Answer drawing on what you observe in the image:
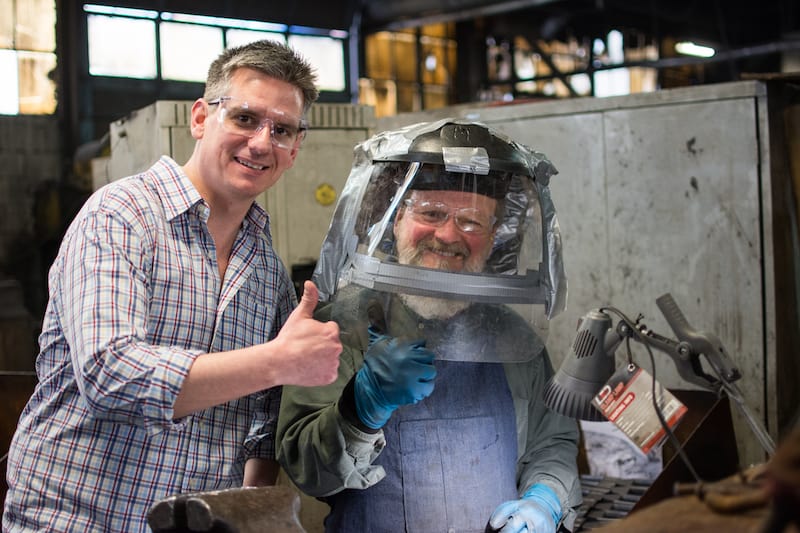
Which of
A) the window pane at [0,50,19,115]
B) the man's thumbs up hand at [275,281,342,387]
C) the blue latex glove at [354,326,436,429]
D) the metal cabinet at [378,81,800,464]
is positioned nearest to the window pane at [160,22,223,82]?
the window pane at [0,50,19,115]

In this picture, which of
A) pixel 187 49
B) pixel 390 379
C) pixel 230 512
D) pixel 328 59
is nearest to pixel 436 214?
pixel 390 379

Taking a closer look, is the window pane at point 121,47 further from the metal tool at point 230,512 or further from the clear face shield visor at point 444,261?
the metal tool at point 230,512

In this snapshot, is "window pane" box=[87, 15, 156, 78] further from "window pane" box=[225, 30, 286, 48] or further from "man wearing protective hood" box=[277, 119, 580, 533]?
"man wearing protective hood" box=[277, 119, 580, 533]

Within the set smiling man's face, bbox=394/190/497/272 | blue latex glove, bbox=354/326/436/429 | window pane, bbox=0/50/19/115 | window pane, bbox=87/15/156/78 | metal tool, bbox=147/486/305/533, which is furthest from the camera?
window pane, bbox=87/15/156/78

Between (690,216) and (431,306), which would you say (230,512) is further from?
(690,216)

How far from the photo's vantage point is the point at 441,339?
203cm

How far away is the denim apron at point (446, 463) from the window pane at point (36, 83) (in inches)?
169

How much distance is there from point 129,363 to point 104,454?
318 millimetres

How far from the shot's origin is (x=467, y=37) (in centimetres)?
932

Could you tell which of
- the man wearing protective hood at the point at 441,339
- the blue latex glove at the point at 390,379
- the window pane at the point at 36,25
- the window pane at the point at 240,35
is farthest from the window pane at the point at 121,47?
the blue latex glove at the point at 390,379

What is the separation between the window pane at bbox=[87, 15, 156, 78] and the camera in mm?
5957

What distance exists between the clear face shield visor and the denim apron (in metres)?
0.13

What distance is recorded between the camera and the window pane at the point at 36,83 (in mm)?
5391

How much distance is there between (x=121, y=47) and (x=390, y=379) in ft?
17.0
